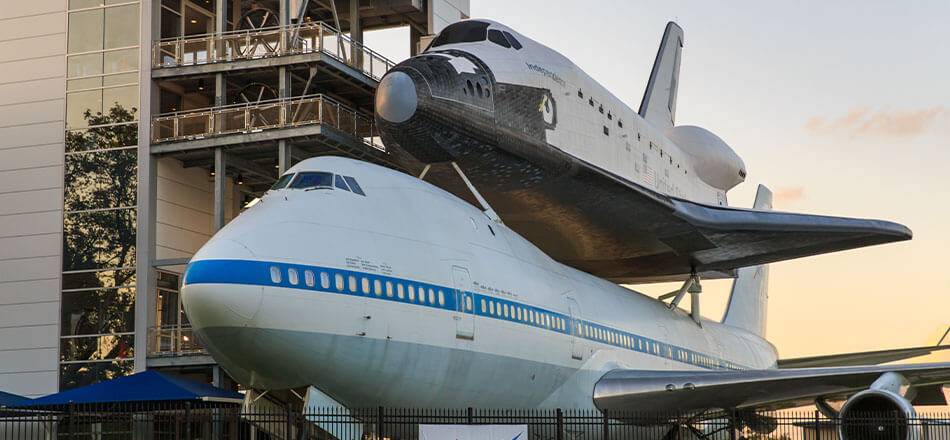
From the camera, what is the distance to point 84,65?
102ft

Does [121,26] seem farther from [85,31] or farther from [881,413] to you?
[881,413]

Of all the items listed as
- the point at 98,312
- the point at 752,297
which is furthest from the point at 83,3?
the point at 752,297

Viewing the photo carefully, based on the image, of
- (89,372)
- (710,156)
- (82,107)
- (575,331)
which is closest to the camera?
(575,331)

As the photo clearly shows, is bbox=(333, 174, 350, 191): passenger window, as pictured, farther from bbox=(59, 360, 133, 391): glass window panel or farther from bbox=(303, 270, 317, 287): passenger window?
bbox=(59, 360, 133, 391): glass window panel

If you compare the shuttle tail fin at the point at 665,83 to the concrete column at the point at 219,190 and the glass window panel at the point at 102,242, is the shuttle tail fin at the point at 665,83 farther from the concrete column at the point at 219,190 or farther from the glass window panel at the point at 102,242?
the glass window panel at the point at 102,242

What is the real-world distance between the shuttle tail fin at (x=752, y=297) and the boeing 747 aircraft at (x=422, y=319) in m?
14.9

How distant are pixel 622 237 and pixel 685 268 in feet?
10.4

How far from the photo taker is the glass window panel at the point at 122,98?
30453 mm

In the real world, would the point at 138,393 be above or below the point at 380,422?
above

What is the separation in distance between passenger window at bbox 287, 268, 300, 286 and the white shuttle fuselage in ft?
0.05

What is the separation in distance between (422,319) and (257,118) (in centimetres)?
1353

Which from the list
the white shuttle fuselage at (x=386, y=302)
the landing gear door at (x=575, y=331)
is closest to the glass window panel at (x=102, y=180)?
the white shuttle fuselage at (x=386, y=302)

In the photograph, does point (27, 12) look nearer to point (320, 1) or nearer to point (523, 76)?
point (320, 1)

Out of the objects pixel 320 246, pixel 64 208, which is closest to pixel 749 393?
pixel 320 246
